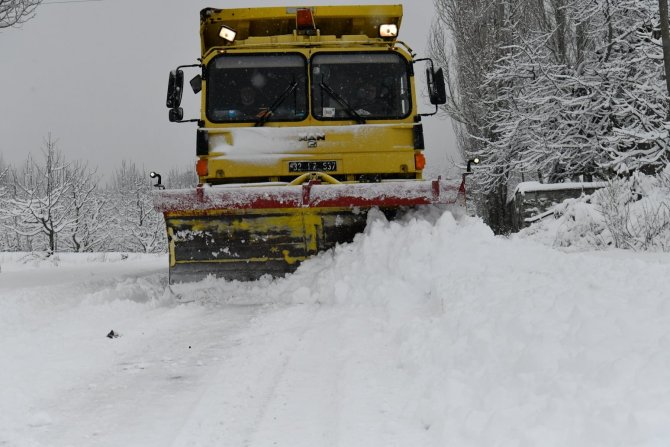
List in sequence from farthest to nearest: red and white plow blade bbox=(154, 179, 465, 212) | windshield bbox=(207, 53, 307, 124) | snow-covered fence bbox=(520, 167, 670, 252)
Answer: snow-covered fence bbox=(520, 167, 670, 252), windshield bbox=(207, 53, 307, 124), red and white plow blade bbox=(154, 179, 465, 212)

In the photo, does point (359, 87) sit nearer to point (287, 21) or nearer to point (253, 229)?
point (287, 21)

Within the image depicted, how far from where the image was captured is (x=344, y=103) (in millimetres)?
5840

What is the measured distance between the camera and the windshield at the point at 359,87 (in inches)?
230

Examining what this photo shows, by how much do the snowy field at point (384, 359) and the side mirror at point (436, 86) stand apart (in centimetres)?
208

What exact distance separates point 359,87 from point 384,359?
3.80 metres

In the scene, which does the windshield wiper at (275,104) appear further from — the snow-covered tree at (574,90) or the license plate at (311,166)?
the snow-covered tree at (574,90)

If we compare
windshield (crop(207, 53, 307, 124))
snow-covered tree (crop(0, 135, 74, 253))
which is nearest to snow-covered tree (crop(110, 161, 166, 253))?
snow-covered tree (crop(0, 135, 74, 253))

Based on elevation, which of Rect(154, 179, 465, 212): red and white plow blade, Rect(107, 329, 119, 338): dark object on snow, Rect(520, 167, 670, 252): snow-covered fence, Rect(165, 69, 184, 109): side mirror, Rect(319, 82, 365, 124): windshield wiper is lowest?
Rect(107, 329, 119, 338): dark object on snow

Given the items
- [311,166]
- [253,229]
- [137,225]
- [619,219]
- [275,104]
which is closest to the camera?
[253,229]

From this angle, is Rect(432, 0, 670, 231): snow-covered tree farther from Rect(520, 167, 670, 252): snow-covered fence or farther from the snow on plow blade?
the snow on plow blade

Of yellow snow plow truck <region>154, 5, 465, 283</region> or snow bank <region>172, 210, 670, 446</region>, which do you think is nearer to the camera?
snow bank <region>172, 210, 670, 446</region>

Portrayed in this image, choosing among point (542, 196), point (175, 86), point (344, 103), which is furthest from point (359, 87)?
point (542, 196)

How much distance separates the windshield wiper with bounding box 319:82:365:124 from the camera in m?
5.79

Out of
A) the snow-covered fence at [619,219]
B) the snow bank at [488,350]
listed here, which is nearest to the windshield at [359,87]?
the snow bank at [488,350]
